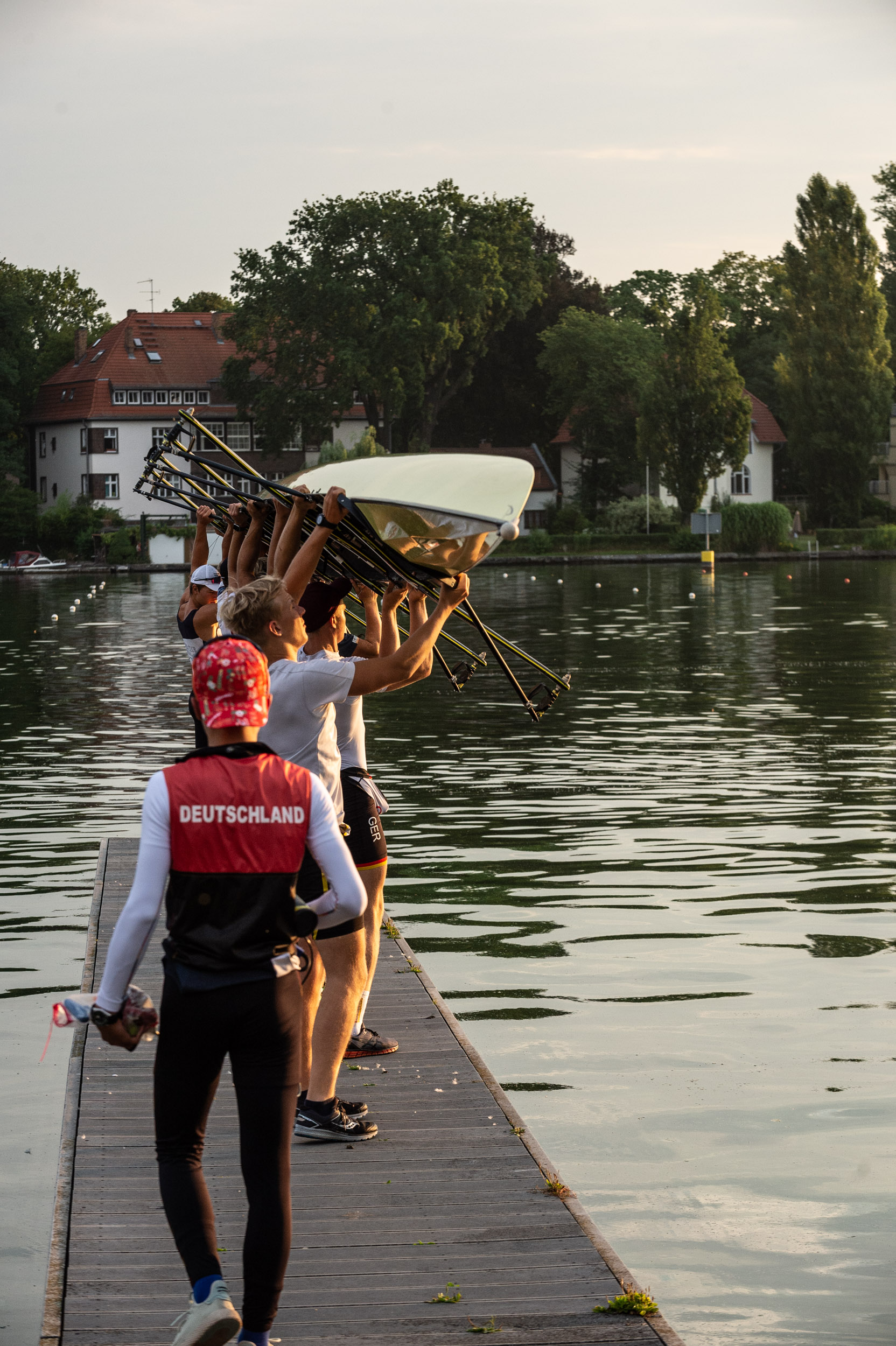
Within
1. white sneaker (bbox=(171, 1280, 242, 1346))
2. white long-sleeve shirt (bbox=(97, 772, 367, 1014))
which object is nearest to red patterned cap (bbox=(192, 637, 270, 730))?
white long-sleeve shirt (bbox=(97, 772, 367, 1014))

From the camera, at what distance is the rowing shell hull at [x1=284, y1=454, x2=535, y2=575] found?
700 centimetres

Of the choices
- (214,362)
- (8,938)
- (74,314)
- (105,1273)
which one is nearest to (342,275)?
(214,362)

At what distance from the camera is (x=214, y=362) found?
120 m

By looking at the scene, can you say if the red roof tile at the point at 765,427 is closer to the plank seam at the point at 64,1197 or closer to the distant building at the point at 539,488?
the distant building at the point at 539,488

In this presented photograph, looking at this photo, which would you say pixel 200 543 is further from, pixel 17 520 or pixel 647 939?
pixel 17 520

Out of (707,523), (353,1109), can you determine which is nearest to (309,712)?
(353,1109)

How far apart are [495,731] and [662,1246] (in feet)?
59.7

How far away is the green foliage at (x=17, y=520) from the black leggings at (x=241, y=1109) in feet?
335

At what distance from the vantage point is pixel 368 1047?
8258 millimetres

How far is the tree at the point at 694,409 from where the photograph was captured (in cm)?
9538

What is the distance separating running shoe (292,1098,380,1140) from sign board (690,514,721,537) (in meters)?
86.8

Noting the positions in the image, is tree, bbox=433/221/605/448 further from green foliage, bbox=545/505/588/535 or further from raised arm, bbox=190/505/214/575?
raised arm, bbox=190/505/214/575

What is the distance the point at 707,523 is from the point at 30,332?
5763 cm

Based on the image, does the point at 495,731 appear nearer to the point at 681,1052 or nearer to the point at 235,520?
the point at 681,1052
